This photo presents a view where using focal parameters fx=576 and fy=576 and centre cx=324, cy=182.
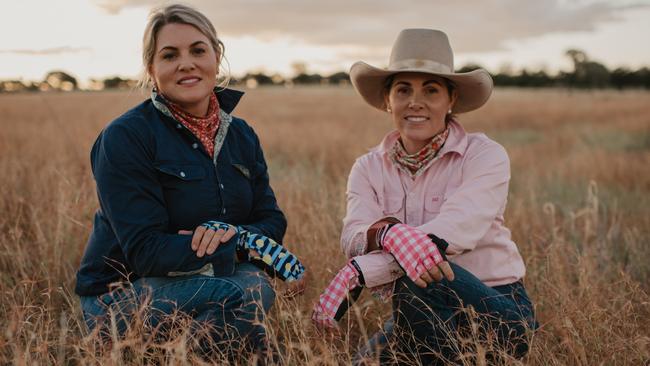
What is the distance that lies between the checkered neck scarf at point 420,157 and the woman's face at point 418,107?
1.5 inches

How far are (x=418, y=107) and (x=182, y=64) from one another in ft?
3.66

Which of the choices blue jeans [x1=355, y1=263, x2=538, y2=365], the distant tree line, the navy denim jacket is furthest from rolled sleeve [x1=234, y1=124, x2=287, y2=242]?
the distant tree line

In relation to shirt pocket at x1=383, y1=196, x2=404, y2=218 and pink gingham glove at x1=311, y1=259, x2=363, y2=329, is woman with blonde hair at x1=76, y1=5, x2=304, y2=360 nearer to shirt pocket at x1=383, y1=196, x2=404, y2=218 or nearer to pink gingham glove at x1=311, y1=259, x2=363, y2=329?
pink gingham glove at x1=311, y1=259, x2=363, y2=329

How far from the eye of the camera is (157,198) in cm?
247

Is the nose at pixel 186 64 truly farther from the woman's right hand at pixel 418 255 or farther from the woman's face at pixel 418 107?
the woman's right hand at pixel 418 255

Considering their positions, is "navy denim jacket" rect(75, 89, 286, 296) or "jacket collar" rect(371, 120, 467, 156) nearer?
"navy denim jacket" rect(75, 89, 286, 296)

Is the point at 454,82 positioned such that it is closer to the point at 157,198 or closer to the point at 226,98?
the point at 226,98

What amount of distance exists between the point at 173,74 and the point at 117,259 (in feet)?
2.83

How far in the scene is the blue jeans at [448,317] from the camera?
7.71 feet

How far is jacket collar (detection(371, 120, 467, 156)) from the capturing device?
2709 millimetres

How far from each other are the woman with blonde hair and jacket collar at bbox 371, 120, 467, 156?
2.21ft

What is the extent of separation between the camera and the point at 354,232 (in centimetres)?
266

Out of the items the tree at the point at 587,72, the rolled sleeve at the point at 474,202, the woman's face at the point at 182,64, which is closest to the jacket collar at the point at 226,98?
the woman's face at the point at 182,64

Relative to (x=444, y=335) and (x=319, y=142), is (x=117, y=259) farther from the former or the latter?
(x=319, y=142)
